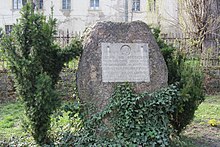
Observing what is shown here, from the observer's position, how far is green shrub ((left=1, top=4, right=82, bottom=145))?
484 centimetres

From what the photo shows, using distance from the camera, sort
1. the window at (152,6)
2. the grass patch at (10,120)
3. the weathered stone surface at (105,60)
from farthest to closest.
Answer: the window at (152,6), the grass patch at (10,120), the weathered stone surface at (105,60)

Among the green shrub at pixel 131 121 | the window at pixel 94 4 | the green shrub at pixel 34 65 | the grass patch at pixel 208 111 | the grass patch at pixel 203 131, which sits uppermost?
the window at pixel 94 4

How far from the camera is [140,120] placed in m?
5.07

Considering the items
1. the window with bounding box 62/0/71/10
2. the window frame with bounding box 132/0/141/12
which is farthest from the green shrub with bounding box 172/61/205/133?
the window with bounding box 62/0/71/10

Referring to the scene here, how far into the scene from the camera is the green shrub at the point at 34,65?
4840 millimetres

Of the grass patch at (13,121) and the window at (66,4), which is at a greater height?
the window at (66,4)

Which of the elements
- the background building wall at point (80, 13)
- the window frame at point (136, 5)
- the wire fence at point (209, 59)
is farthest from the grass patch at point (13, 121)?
the window frame at point (136, 5)

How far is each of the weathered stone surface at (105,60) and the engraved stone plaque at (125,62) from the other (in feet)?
0.05

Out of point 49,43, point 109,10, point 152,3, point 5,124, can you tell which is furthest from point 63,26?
point 49,43

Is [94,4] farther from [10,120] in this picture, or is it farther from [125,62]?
[125,62]

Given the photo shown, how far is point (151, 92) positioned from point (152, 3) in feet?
41.6

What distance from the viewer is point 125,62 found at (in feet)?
17.5

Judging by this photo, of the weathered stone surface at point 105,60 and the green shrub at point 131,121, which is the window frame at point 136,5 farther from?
the green shrub at point 131,121

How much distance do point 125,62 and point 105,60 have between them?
1.01 feet
